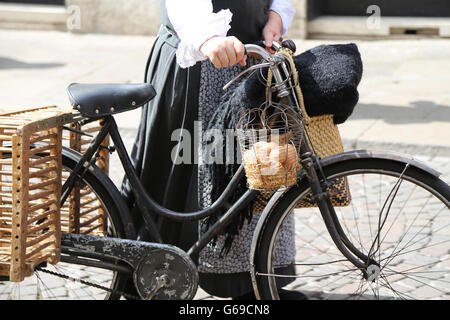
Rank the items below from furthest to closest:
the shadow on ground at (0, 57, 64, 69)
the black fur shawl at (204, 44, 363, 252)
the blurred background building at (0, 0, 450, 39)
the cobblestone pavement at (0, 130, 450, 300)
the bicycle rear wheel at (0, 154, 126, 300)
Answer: the blurred background building at (0, 0, 450, 39) → the shadow on ground at (0, 57, 64, 69) → the cobblestone pavement at (0, 130, 450, 300) → the bicycle rear wheel at (0, 154, 126, 300) → the black fur shawl at (204, 44, 363, 252)

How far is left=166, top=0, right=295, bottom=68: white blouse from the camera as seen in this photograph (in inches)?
117

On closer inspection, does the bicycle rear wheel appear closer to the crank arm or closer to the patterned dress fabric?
the crank arm

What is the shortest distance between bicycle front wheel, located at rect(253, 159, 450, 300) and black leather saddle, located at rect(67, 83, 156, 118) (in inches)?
27.0

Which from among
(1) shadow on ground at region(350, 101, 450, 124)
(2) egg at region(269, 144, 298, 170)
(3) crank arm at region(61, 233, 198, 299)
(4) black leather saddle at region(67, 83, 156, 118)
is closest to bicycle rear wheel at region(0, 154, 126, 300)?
(3) crank arm at region(61, 233, 198, 299)

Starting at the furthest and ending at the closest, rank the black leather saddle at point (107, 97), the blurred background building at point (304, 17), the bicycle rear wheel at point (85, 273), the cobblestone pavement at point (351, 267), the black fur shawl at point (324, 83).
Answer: the blurred background building at point (304, 17) < the cobblestone pavement at point (351, 267) < the bicycle rear wheel at point (85, 273) < the black leather saddle at point (107, 97) < the black fur shawl at point (324, 83)

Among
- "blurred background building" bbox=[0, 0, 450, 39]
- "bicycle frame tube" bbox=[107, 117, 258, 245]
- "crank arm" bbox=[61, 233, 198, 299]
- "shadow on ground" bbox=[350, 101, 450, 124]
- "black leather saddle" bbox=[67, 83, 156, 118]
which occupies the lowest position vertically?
"crank arm" bbox=[61, 233, 198, 299]

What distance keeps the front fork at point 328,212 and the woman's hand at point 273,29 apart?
584mm

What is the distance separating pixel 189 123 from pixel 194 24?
19.8 inches

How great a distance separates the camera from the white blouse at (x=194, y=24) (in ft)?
9.76

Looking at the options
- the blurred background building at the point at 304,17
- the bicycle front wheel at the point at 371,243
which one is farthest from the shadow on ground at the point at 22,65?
the bicycle front wheel at the point at 371,243

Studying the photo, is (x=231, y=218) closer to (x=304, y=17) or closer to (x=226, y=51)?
(x=226, y=51)

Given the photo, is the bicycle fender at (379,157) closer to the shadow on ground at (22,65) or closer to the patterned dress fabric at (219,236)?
the patterned dress fabric at (219,236)

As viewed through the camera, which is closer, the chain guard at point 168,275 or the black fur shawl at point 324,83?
the black fur shawl at point 324,83

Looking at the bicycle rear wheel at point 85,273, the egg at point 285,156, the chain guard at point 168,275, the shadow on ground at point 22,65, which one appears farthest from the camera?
the shadow on ground at point 22,65
